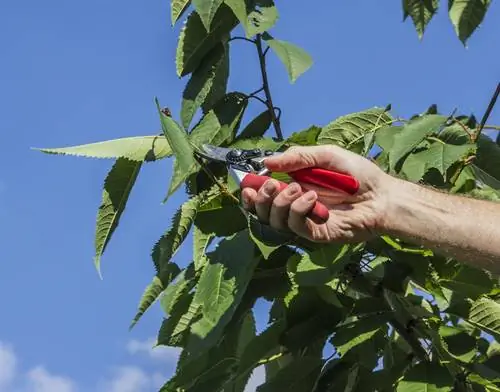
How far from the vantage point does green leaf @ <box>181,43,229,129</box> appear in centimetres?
312

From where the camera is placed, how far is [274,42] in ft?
10.2

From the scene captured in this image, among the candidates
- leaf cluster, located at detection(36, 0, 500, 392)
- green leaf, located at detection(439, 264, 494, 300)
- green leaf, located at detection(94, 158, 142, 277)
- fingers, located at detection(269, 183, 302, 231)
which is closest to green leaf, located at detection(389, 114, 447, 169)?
leaf cluster, located at detection(36, 0, 500, 392)

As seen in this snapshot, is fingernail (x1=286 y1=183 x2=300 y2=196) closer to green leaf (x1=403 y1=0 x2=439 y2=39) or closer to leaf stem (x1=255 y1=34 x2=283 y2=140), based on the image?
leaf stem (x1=255 y1=34 x2=283 y2=140)

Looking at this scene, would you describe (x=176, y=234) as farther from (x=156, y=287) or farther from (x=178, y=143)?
(x=178, y=143)

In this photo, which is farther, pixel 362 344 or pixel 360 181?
pixel 362 344

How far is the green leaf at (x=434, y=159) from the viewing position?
2936 millimetres

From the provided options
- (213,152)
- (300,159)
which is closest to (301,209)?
(300,159)

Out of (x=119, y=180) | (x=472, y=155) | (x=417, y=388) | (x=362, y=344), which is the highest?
(x=119, y=180)

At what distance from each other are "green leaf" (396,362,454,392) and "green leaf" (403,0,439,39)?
1176 mm

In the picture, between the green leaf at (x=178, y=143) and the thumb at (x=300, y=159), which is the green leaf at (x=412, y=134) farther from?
the green leaf at (x=178, y=143)

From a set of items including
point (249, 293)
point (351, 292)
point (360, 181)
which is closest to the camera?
point (360, 181)

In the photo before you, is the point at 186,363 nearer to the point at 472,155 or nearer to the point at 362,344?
the point at 362,344

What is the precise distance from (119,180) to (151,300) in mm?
317

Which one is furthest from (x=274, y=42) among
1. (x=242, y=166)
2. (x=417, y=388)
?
(x=417, y=388)
